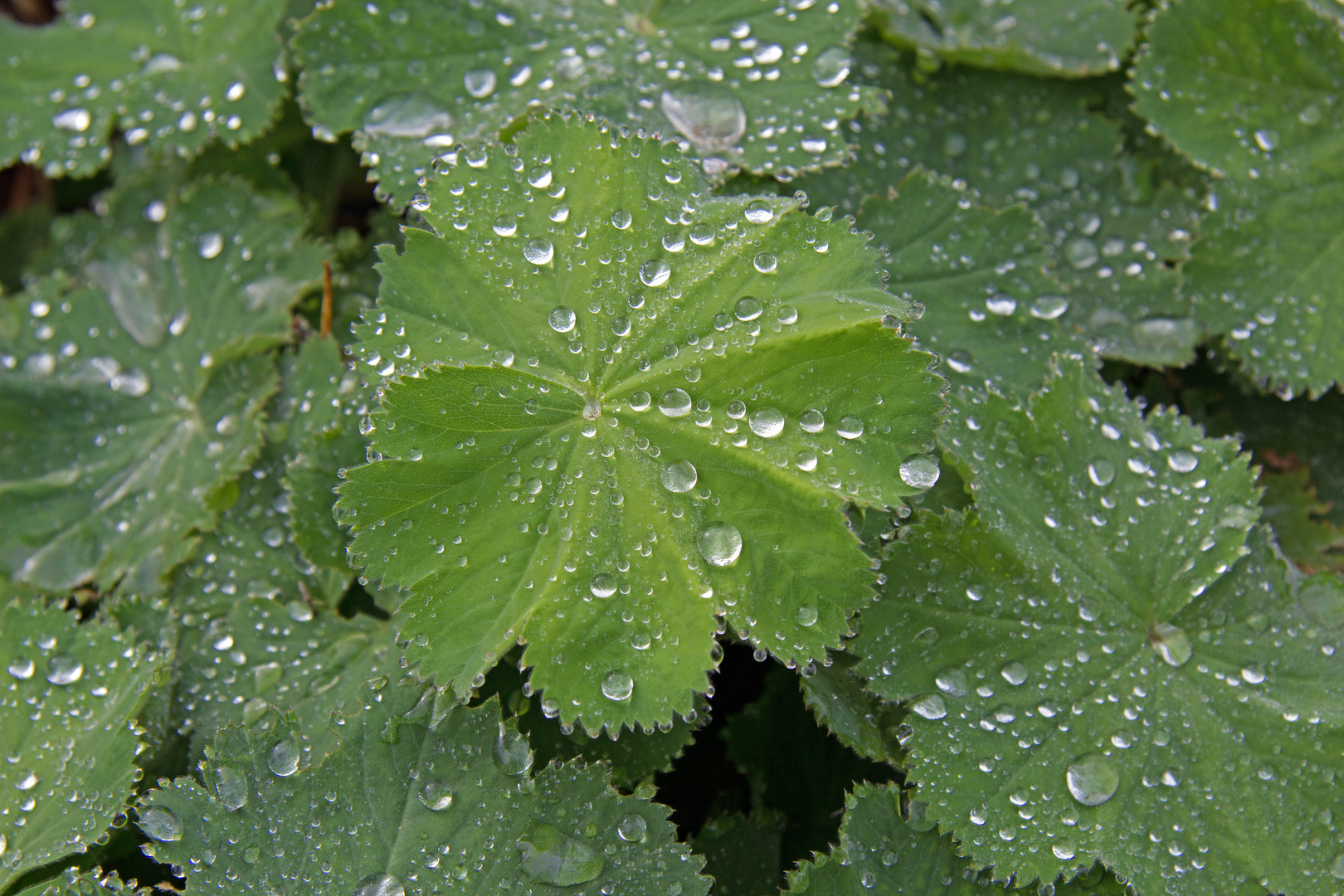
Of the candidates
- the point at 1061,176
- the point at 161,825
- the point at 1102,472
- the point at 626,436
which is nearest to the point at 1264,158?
the point at 1061,176

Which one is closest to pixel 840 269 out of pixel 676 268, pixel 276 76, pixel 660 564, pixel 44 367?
pixel 676 268

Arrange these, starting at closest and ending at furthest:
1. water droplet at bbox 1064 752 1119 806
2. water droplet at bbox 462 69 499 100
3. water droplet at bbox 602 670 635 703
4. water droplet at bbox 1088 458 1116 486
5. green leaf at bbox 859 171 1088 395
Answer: water droplet at bbox 602 670 635 703 → water droplet at bbox 1064 752 1119 806 → water droplet at bbox 1088 458 1116 486 → green leaf at bbox 859 171 1088 395 → water droplet at bbox 462 69 499 100

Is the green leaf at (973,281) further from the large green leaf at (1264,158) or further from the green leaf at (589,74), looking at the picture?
the large green leaf at (1264,158)

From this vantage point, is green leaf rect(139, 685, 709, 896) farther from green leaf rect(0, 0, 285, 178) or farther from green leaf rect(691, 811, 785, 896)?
green leaf rect(0, 0, 285, 178)

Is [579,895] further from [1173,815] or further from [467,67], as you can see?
[467,67]

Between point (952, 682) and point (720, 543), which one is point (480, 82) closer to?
point (720, 543)

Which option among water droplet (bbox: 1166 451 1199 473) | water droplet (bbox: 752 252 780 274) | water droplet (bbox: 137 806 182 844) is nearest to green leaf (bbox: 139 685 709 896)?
water droplet (bbox: 137 806 182 844)

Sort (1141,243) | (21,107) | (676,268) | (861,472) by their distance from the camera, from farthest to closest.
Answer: (21,107)
(1141,243)
(676,268)
(861,472)
